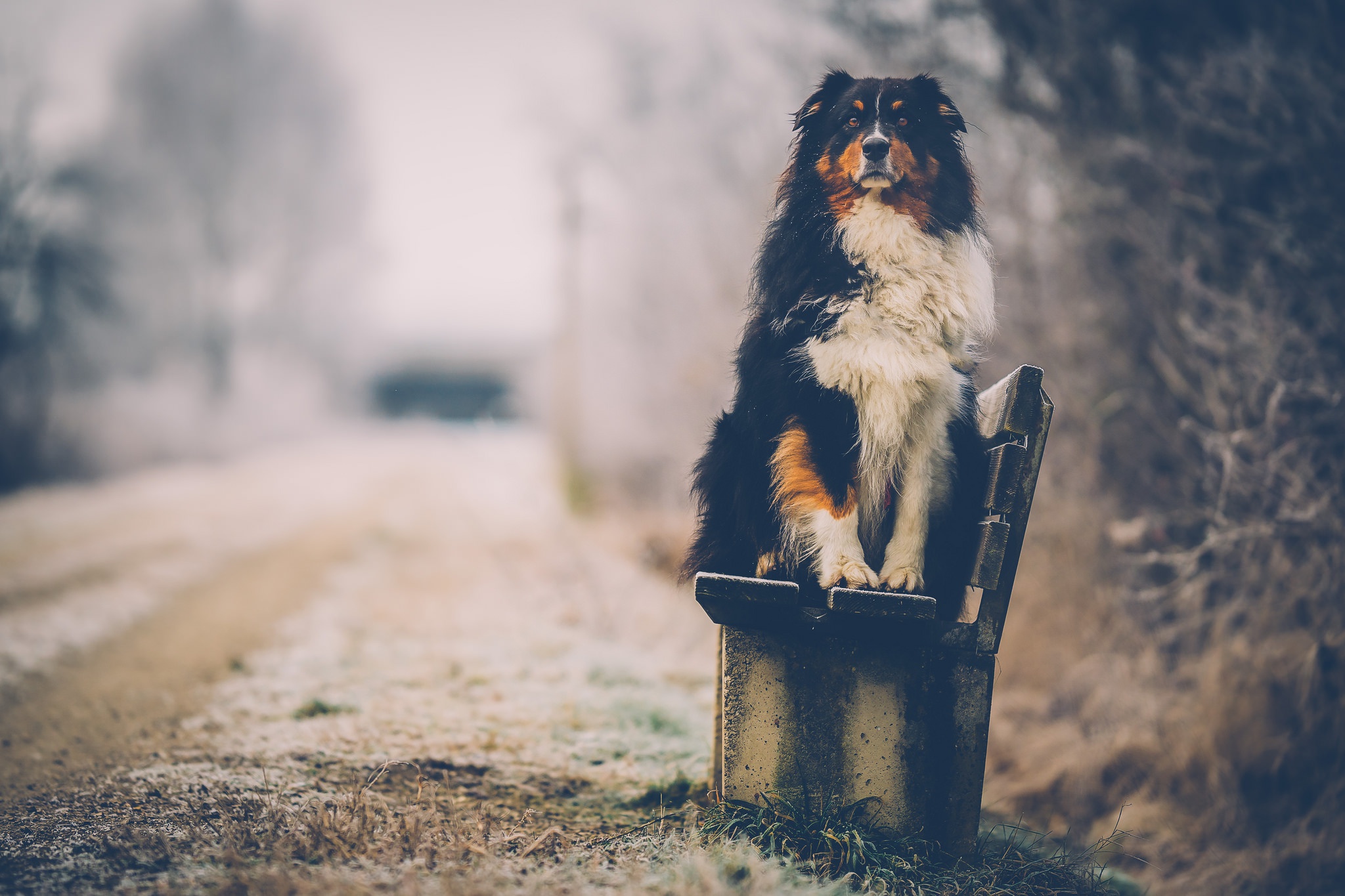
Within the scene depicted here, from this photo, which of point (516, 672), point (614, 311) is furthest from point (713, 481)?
point (614, 311)

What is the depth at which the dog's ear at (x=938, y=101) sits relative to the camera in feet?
8.14

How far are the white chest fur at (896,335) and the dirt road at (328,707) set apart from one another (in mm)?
1465

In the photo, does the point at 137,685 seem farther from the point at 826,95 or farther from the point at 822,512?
the point at 826,95

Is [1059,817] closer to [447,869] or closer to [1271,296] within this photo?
[1271,296]

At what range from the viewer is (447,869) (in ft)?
7.31

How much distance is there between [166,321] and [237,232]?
3.06 meters

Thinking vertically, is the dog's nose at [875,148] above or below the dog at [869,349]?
above

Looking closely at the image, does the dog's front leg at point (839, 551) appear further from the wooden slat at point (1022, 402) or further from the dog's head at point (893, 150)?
the dog's head at point (893, 150)

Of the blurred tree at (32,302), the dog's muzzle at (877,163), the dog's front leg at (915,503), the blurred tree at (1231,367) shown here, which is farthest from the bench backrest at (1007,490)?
the blurred tree at (32,302)

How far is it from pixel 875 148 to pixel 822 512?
1.18m

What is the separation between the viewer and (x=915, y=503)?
2.43 meters

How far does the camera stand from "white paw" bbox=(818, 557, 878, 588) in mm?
2328

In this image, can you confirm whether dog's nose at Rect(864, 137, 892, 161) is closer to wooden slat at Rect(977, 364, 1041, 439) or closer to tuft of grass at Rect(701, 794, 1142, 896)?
wooden slat at Rect(977, 364, 1041, 439)

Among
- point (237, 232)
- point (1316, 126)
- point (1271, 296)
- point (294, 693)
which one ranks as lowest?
point (294, 693)
